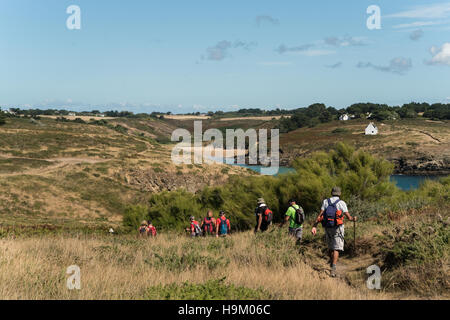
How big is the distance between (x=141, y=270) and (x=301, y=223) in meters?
5.10

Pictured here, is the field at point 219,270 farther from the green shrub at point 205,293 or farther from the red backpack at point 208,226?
the red backpack at point 208,226

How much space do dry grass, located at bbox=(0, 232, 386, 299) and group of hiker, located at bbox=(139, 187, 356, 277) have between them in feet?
2.49

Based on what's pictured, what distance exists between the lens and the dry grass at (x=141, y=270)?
20.4ft

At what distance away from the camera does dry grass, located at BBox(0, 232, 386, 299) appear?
20.4ft

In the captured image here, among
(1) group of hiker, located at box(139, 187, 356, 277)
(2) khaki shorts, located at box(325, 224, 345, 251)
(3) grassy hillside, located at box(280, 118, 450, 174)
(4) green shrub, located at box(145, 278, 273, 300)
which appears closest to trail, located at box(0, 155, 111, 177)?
(1) group of hiker, located at box(139, 187, 356, 277)

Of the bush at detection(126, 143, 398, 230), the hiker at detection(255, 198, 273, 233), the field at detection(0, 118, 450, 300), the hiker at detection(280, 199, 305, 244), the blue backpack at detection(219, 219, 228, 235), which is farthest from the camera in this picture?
the bush at detection(126, 143, 398, 230)

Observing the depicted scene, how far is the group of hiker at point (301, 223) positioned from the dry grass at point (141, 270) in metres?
0.76

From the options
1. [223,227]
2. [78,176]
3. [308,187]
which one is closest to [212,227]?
[223,227]

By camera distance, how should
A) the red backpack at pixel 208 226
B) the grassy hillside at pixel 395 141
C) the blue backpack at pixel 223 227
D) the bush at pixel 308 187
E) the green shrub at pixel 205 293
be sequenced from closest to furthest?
1. the green shrub at pixel 205 293
2. the blue backpack at pixel 223 227
3. the red backpack at pixel 208 226
4. the bush at pixel 308 187
5. the grassy hillside at pixel 395 141

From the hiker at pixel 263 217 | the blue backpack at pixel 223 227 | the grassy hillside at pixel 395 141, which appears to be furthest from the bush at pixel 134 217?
the grassy hillside at pixel 395 141

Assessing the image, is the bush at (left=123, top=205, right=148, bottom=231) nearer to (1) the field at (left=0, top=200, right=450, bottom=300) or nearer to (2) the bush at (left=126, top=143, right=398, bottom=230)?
(2) the bush at (left=126, top=143, right=398, bottom=230)

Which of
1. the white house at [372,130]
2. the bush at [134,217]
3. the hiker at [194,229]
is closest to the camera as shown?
the hiker at [194,229]
